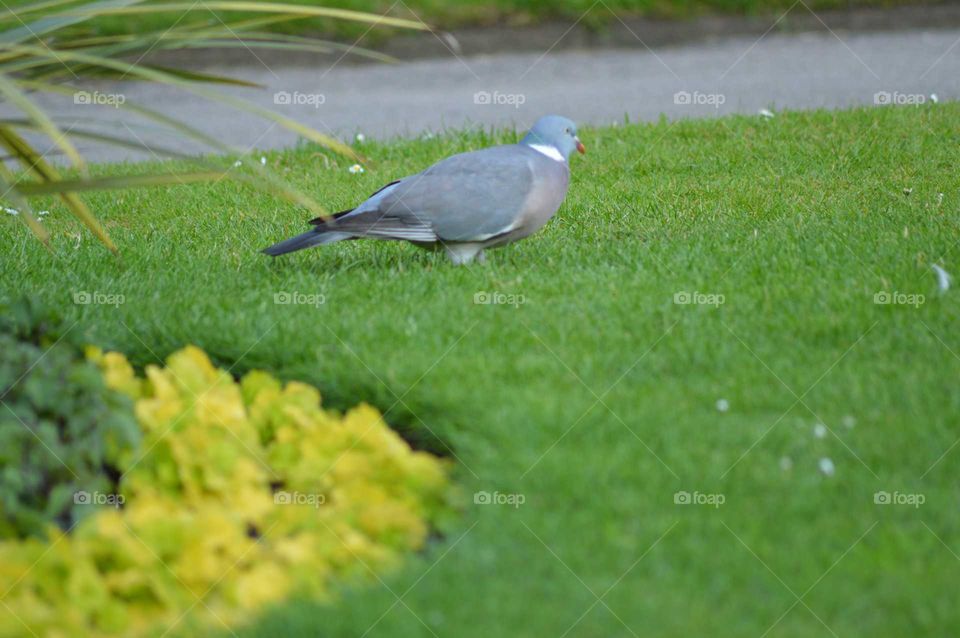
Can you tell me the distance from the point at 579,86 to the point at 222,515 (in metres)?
6.43

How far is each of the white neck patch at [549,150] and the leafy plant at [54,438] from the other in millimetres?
2146

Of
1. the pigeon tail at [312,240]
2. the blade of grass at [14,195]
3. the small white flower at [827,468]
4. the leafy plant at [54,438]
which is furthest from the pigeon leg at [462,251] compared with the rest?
the small white flower at [827,468]

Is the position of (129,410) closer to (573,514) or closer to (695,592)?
(573,514)

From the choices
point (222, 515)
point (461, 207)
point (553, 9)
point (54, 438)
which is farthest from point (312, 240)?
point (553, 9)

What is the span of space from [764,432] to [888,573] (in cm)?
66

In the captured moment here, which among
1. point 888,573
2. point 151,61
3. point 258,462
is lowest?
point 151,61

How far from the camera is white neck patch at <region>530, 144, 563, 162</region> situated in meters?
4.77

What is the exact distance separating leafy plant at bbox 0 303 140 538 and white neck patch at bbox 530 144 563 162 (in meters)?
2.15

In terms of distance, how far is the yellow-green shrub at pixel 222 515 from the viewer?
2664 millimetres

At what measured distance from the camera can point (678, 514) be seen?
2.88m

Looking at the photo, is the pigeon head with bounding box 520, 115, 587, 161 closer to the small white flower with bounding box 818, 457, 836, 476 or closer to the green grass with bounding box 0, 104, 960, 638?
the green grass with bounding box 0, 104, 960, 638

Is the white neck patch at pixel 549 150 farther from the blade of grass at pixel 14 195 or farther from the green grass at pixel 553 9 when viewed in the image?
the green grass at pixel 553 9

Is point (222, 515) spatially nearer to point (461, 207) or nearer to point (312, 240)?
point (312, 240)

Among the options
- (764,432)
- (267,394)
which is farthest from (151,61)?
(764,432)
